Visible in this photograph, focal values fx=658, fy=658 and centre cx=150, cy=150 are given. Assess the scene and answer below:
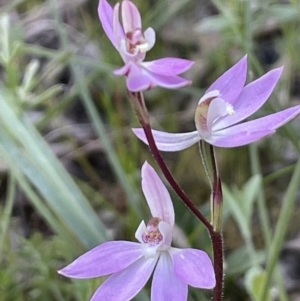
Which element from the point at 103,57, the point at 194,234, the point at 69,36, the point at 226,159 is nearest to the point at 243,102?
the point at 194,234

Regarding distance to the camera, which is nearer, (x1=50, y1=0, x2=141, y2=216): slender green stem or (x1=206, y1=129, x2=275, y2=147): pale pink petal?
(x1=206, y1=129, x2=275, y2=147): pale pink petal

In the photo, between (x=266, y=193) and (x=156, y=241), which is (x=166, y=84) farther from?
(x=266, y=193)

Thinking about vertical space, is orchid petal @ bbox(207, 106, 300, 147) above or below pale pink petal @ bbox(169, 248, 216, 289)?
above

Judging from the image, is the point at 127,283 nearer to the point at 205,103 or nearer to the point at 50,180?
the point at 205,103

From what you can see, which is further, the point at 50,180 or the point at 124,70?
the point at 50,180

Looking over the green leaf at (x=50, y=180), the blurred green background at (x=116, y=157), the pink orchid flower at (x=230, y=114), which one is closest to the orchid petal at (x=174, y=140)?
the pink orchid flower at (x=230, y=114)

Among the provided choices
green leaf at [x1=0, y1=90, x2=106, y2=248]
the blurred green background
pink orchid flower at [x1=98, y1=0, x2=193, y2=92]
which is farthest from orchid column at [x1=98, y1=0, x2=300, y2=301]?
green leaf at [x1=0, y1=90, x2=106, y2=248]

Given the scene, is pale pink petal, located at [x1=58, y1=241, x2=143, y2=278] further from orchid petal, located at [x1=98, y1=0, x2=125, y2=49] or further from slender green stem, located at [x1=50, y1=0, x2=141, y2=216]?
slender green stem, located at [x1=50, y1=0, x2=141, y2=216]

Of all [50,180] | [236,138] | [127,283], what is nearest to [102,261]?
[127,283]
